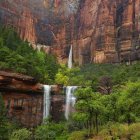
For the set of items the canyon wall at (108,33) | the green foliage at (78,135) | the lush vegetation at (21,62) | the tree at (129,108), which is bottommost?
the green foliage at (78,135)

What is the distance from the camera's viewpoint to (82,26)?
101812 mm

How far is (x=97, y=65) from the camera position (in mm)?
87688

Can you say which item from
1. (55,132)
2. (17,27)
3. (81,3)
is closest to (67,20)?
(81,3)

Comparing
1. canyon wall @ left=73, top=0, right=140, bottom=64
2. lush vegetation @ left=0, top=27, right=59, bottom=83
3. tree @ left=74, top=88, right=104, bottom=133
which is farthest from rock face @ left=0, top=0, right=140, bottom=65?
tree @ left=74, top=88, right=104, bottom=133

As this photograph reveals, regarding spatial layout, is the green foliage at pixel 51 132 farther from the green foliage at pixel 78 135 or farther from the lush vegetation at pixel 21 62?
the lush vegetation at pixel 21 62

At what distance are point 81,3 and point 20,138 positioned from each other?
2832 inches

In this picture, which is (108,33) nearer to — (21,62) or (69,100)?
(21,62)

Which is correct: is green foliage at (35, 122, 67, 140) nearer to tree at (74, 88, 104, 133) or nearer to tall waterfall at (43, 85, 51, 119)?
tall waterfall at (43, 85, 51, 119)

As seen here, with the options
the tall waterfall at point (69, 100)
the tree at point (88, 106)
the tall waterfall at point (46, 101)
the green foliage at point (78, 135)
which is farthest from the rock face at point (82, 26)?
the green foliage at point (78, 135)

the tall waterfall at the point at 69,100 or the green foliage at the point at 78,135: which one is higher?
the tall waterfall at the point at 69,100

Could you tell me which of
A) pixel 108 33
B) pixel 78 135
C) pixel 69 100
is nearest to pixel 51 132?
pixel 78 135

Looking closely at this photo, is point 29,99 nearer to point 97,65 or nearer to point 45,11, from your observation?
point 97,65

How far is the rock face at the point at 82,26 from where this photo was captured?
89.2m

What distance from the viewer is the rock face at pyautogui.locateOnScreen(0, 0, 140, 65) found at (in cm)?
Answer: 8919
